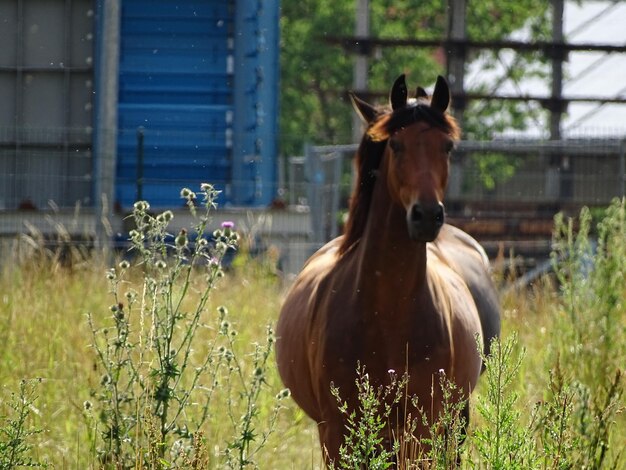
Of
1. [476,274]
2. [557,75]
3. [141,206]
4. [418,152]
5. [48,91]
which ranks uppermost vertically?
[557,75]

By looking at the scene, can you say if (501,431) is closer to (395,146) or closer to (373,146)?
(395,146)

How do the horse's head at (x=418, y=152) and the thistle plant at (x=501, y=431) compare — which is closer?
the thistle plant at (x=501, y=431)

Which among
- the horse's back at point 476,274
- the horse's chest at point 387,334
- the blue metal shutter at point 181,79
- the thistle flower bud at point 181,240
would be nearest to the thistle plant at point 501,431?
the thistle flower bud at point 181,240

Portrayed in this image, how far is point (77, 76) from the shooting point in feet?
53.6

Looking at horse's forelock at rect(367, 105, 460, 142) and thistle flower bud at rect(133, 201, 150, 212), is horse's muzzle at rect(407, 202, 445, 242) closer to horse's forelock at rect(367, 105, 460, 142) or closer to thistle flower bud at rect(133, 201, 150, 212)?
horse's forelock at rect(367, 105, 460, 142)

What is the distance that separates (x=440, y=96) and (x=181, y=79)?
10631 millimetres

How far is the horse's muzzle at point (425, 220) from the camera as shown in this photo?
5402 mm

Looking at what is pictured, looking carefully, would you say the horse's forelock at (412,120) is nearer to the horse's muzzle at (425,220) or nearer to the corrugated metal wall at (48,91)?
the horse's muzzle at (425,220)

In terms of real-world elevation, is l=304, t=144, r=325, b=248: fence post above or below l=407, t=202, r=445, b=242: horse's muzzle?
below

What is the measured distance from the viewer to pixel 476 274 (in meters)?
7.17

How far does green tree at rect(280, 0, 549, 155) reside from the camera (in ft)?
120

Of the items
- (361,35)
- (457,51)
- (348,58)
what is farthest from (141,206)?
(348,58)

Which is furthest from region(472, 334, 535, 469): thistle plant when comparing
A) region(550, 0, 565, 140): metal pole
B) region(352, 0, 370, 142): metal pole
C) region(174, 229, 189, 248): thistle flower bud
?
region(550, 0, 565, 140): metal pole

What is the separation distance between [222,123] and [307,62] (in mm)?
21214
